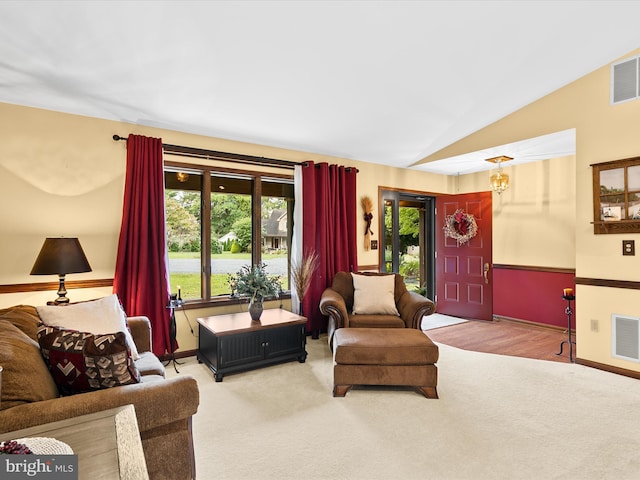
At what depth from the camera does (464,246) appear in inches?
229

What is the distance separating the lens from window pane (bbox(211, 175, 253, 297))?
13.7ft

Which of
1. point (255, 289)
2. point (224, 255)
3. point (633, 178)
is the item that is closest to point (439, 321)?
point (633, 178)

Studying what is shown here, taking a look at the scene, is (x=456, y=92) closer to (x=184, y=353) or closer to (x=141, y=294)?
(x=141, y=294)

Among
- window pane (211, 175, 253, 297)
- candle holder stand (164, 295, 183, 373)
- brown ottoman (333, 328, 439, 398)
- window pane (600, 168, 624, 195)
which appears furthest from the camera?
window pane (211, 175, 253, 297)

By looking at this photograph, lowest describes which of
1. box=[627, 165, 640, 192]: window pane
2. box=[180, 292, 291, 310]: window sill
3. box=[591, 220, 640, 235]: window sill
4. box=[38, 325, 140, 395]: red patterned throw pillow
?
box=[180, 292, 291, 310]: window sill

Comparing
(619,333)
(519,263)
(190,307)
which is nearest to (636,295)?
(619,333)

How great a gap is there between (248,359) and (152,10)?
2922 mm

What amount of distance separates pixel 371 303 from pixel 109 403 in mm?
2851

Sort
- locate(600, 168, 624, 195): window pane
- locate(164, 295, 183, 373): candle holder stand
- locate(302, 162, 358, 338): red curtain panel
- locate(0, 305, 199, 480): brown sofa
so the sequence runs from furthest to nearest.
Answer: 1. locate(302, 162, 358, 338): red curtain panel
2. locate(164, 295, 183, 373): candle holder stand
3. locate(600, 168, 624, 195): window pane
4. locate(0, 305, 199, 480): brown sofa

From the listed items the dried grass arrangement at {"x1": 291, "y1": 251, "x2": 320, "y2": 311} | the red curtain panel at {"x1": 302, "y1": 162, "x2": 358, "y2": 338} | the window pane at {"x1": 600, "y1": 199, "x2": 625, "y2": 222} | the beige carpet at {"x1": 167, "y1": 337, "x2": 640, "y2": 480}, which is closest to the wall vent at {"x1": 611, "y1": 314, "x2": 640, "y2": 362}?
the beige carpet at {"x1": 167, "y1": 337, "x2": 640, "y2": 480}

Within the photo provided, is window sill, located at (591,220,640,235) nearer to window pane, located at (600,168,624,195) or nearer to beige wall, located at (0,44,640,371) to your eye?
beige wall, located at (0,44,640,371)

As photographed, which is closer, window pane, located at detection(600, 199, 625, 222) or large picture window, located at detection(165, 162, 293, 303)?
window pane, located at detection(600, 199, 625, 222)

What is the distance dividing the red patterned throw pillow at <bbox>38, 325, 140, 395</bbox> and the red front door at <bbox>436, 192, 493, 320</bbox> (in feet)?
17.2

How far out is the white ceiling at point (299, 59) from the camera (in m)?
2.30
